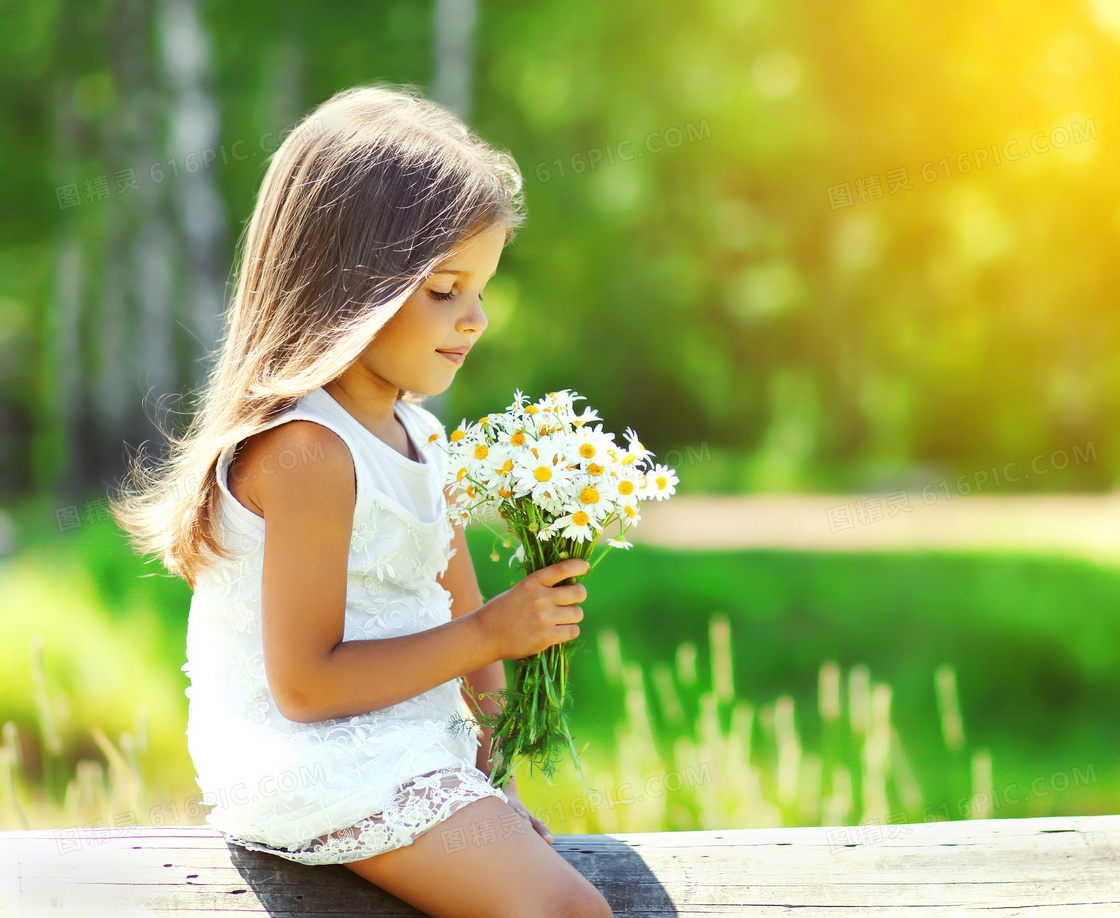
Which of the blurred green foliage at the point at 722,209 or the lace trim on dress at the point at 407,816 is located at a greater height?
the blurred green foliage at the point at 722,209

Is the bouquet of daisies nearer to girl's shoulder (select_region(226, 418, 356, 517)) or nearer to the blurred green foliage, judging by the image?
girl's shoulder (select_region(226, 418, 356, 517))

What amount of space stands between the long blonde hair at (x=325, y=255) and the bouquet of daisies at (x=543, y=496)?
29 cm

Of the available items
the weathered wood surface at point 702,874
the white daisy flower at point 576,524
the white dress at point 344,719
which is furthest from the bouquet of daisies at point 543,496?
the weathered wood surface at point 702,874

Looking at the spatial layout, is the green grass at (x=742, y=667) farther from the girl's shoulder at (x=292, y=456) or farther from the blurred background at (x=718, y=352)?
the girl's shoulder at (x=292, y=456)

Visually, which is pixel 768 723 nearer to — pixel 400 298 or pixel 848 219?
pixel 400 298

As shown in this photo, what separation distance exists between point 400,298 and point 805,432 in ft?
41.8

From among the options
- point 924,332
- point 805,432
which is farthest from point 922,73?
→ point 805,432

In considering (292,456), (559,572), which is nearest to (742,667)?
(559,572)

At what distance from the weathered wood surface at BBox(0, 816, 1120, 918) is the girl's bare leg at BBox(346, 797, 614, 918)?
0.19 metres

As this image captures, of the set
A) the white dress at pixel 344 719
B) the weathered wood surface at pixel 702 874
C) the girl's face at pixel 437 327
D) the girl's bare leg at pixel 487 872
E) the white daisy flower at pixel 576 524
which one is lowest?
the weathered wood surface at pixel 702 874

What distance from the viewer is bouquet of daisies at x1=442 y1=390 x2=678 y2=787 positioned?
165 cm

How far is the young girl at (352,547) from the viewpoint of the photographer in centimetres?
163

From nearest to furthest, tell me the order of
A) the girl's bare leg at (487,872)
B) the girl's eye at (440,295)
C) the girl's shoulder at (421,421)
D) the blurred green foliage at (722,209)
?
the girl's bare leg at (487,872) → the girl's eye at (440,295) → the girl's shoulder at (421,421) → the blurred green foliage at (722,209)

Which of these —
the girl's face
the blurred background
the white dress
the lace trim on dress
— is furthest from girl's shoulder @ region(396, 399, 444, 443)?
the blurred background
